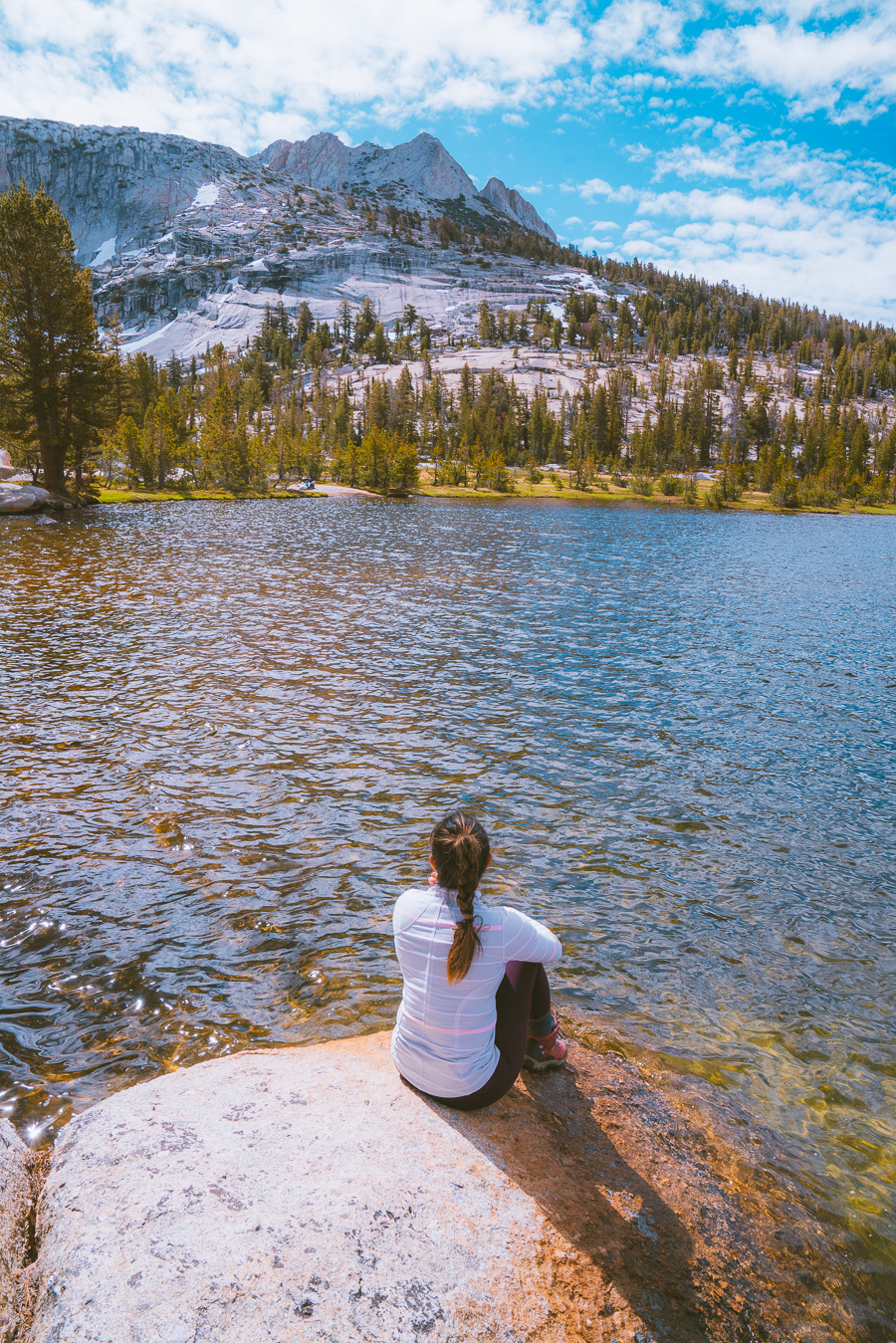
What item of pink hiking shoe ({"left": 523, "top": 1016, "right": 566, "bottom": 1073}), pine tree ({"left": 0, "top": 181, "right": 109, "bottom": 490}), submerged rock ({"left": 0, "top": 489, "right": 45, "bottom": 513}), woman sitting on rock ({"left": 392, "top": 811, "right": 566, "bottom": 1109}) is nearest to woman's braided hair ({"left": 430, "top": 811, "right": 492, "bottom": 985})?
woman sitting on rock ({"left": 392, "top": 811, "right": 566, "bottom": 1109})

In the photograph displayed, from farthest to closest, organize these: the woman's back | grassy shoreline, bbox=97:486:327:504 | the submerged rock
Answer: grassy shoreline, bbox=97:486:327:504
the submerged rock
the woman's back

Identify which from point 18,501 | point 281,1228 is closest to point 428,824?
point 281,1228

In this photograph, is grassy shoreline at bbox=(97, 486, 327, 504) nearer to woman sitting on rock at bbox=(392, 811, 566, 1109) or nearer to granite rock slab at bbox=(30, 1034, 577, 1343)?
woman sitting on rock at bbox=(392, 811, 566, 1109)

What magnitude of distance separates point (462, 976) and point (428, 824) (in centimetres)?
676

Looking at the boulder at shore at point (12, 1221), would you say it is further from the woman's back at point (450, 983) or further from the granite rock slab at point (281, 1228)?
the woman's back at point (450, 983)

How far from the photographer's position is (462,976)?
5137 mm

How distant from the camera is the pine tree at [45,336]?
164ft

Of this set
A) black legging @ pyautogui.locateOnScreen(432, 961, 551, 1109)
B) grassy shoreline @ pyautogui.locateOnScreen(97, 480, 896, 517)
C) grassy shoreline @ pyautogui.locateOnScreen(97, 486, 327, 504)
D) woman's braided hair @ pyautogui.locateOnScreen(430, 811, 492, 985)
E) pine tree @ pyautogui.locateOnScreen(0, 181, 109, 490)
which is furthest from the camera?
grassy shoreline @ pyautogui.locateOnScreen(97, 480, 896, 517)

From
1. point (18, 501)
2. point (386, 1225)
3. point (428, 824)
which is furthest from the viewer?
point (18, 501)

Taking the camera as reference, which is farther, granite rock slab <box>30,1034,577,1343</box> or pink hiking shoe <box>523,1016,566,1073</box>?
pink hiking shoe <box>523,1016,566,1073</box>

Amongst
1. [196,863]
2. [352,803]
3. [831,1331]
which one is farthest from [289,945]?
[831,1331]

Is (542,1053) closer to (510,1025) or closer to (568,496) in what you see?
(510,1025)

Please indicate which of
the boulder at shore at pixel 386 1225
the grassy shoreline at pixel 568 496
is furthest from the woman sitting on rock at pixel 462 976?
the grassy shoreline at pixel 568 496

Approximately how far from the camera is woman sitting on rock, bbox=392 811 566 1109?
5.17 metres
